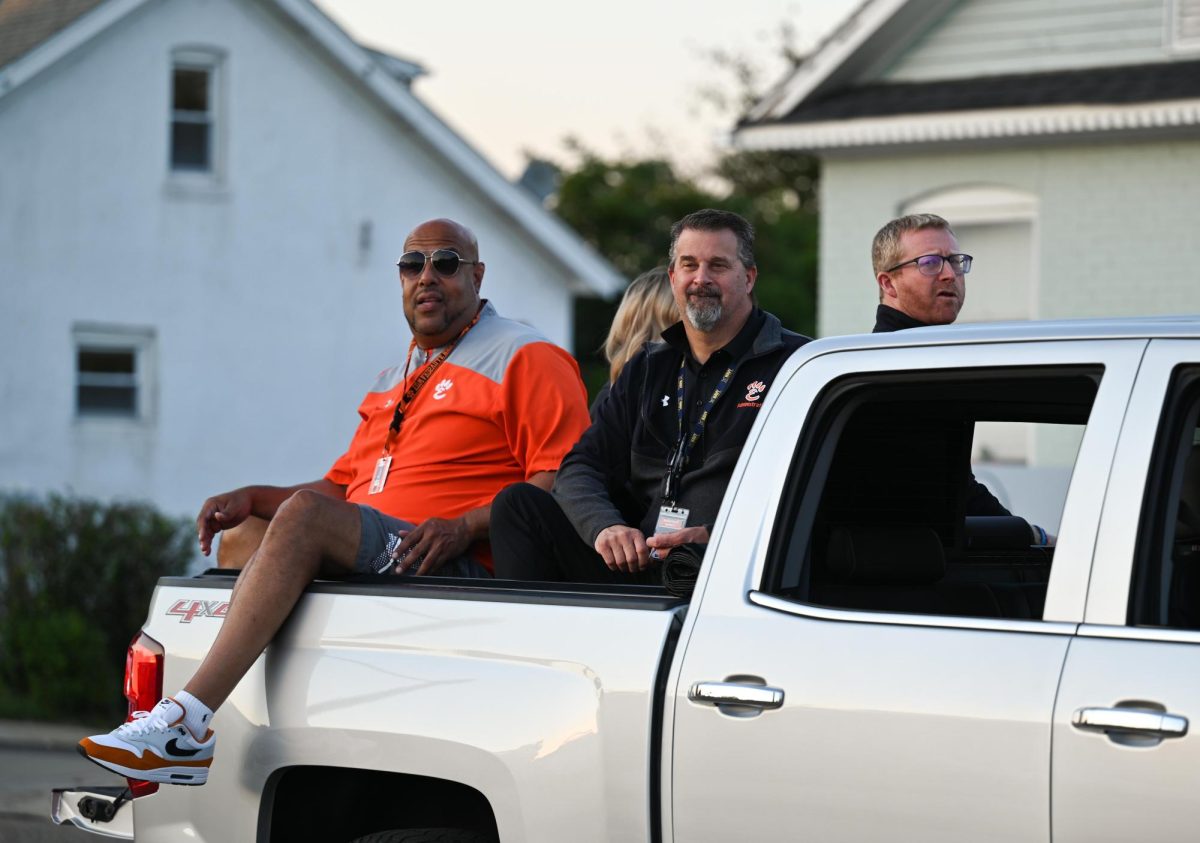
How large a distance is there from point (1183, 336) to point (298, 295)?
1772cm

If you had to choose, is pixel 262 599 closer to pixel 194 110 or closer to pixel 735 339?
pixel 735 339

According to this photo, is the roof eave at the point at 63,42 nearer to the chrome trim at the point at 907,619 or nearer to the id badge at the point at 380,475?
the id badge at the point at 380,475

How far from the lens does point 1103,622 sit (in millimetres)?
2967

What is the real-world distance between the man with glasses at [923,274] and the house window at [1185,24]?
331 inches

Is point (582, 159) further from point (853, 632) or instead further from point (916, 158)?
point (853, 632)

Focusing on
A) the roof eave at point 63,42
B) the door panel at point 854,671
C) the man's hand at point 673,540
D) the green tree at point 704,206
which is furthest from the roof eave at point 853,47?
the green tree at point 704,206

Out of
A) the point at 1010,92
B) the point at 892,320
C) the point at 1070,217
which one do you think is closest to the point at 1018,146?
the point at 1010,92

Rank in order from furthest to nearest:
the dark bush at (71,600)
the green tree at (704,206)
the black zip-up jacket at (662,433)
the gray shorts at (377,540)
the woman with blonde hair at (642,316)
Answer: the green tree at (704,206), the dark bush at (71,600), the woman with blonde hair at (642,316), the gray shorts at (377,540), the black zip-up jacket at (662,433)

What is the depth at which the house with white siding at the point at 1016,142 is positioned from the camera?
12.4 m

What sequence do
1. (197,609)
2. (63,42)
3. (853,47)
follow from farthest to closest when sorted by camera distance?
(63,42) < (853,47) < (197,609)

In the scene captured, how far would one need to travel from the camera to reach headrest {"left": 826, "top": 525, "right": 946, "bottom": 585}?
3.57m

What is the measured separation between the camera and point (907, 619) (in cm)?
319

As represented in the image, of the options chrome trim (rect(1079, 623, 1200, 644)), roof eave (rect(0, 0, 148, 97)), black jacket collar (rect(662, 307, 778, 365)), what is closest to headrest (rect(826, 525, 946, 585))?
chrome trim (rect(1079, 623, 1200, 644))

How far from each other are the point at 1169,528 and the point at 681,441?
5.13ft
